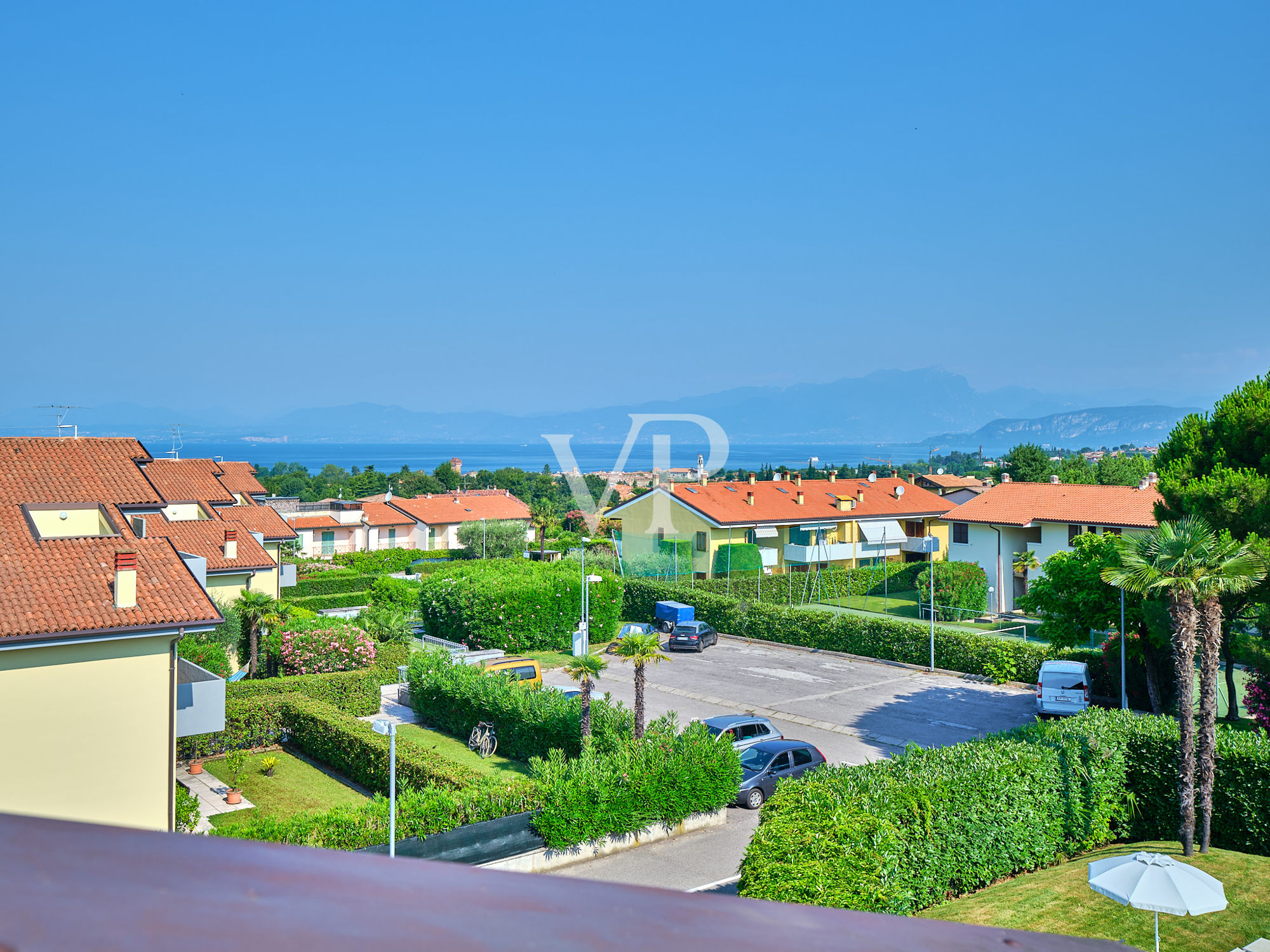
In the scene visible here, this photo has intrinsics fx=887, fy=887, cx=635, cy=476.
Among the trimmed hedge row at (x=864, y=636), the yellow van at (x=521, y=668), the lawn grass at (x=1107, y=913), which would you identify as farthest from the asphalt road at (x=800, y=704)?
the lawn grass at (x=1107, y=913)

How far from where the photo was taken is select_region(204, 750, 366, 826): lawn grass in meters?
19.4

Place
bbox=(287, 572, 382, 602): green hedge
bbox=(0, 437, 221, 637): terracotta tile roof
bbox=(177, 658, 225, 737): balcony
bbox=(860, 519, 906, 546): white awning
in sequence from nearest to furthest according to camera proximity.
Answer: bbox=(0, 437, 221, 637): terracotta tile roof
bbox=(177, 658, 225, 737): balcony
bbox=(287, 572, 382, 602): green hedge
bbox=(860, 519, 906, 546): white awning

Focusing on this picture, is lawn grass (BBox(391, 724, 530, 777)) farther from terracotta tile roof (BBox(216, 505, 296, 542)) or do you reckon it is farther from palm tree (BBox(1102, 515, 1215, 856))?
palm tree (BBox(1102, 515, 1215, 856))

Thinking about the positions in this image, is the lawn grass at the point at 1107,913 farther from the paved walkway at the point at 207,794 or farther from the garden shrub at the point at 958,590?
the garden shrub at the point at 958,590

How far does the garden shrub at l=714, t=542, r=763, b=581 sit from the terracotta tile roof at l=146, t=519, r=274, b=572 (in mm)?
25287

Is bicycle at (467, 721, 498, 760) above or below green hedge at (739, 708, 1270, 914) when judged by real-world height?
below

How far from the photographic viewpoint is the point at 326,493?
129 m

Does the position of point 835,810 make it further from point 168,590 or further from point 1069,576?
point 1069,576

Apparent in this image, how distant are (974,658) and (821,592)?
1374 cm

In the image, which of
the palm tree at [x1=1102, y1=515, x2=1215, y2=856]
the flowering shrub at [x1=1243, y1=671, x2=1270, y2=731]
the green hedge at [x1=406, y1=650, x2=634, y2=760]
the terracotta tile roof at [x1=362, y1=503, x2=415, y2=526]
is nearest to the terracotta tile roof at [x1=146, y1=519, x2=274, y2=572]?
the green hedge at [x1=406, y1=650, x2=634, y2=760]

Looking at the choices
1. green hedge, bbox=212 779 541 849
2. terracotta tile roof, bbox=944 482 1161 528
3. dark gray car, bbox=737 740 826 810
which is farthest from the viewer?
terracotta tile roof, bbox=944 482 1161 528

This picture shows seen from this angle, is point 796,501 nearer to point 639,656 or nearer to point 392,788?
point 639,656

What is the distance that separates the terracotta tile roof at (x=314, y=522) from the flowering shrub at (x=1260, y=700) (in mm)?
63524

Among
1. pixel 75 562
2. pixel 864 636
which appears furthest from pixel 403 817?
pixel 864 636
